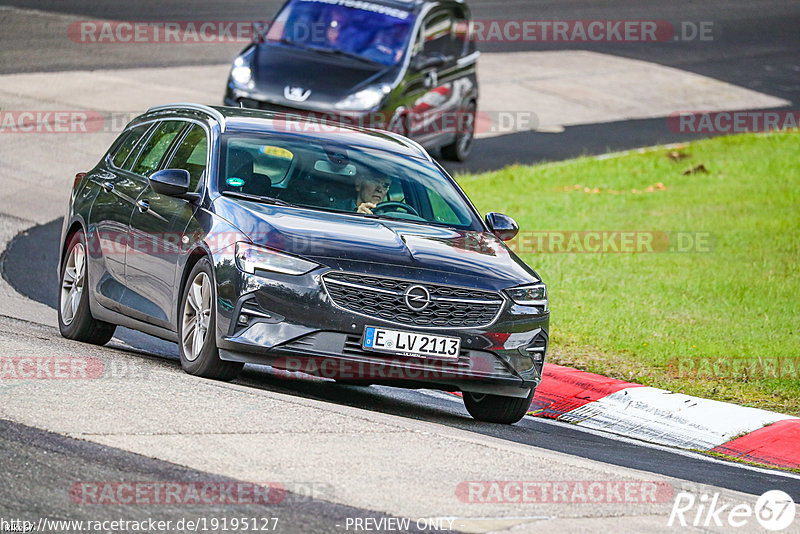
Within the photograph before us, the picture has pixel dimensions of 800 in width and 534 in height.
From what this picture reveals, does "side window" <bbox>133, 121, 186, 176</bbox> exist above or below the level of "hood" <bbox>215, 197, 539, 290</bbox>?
above

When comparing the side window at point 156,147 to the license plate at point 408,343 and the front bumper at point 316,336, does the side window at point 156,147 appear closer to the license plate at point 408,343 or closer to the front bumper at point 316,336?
the front bumper at point 316,336

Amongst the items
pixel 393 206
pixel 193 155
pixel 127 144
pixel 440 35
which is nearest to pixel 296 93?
pixel 440 35

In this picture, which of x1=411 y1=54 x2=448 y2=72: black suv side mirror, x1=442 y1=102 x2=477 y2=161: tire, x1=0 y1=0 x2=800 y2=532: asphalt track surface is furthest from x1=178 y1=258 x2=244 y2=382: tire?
x1=442 y1=102 x2=477 y2=161: tire

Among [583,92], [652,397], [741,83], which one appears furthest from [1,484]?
[741,83]

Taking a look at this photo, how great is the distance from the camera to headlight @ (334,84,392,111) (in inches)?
706

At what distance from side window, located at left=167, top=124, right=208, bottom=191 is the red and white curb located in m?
2.94

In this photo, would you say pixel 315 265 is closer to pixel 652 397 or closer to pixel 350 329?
pixel 350 329

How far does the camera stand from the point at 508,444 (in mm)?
7750

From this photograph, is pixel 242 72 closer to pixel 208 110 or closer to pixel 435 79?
pixel 435 79

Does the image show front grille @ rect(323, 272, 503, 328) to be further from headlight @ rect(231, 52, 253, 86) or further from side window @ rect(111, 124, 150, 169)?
headlight @ rect(231, 52, 253, 86)

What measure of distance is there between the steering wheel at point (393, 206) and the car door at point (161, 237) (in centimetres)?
113

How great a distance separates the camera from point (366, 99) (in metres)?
18.1

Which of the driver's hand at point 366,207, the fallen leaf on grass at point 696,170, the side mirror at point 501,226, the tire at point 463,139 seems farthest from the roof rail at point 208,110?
the fallen leaf on grass at point 696,170

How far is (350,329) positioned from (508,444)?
1.08m
